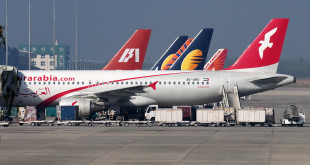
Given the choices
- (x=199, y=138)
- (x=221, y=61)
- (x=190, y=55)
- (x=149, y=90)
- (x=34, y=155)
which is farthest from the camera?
(x=221, y=61)

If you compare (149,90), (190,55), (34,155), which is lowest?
(34,155)

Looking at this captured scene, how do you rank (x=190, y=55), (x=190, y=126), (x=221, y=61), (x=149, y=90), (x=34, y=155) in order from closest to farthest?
(x=34, y=155) < (x=190, y=126) < (x=149, y=90) < (x=190, y=55) < (x=221, y=61)

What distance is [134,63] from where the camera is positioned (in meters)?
78.9

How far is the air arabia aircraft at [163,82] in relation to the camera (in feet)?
202

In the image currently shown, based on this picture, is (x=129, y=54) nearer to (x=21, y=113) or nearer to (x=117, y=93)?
(x=117, y=93)

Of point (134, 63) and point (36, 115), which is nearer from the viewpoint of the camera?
point (36, 115)

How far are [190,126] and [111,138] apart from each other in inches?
541

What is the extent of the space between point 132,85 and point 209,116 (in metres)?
10.5

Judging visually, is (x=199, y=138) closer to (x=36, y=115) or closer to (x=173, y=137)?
(x=173, y=137)

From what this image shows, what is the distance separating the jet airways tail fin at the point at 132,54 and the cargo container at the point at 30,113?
816 inches

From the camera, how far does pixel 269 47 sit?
62.4 meters

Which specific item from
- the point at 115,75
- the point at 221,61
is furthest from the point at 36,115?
the point at 221,61

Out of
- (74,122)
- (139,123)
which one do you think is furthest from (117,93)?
(74,122)

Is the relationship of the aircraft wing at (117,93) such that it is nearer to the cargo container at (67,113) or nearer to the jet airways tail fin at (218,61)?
the cargo container at (67,113)
